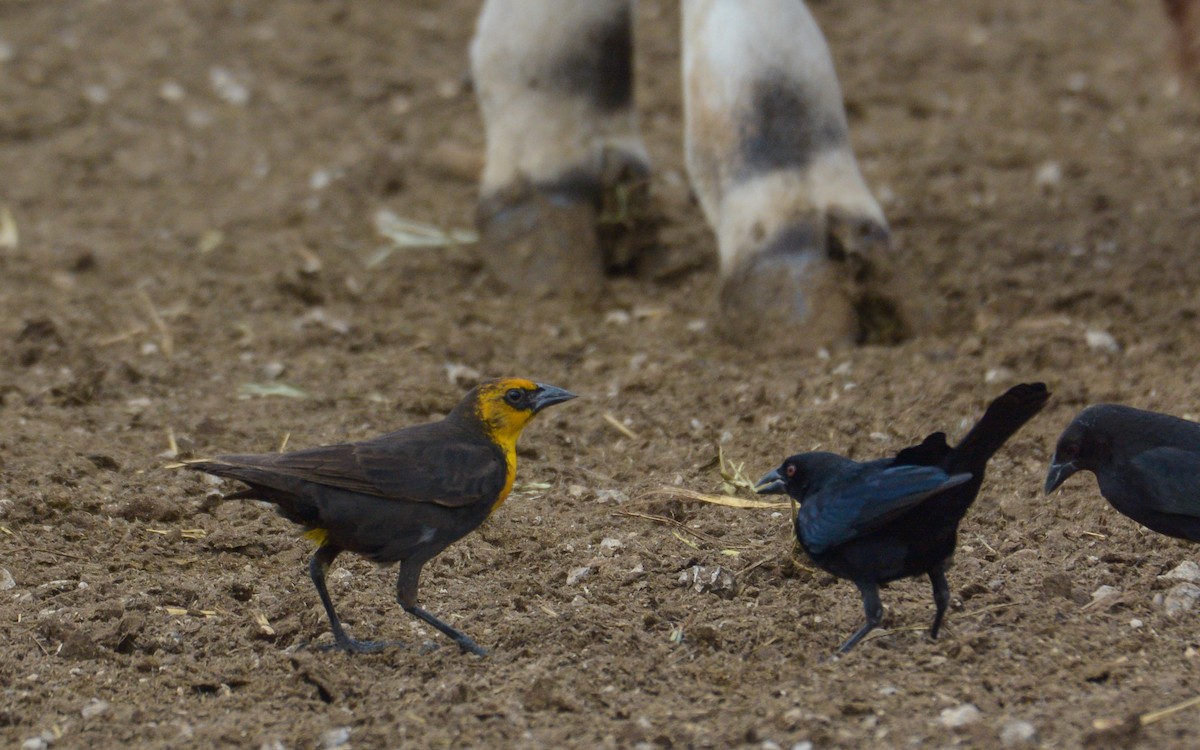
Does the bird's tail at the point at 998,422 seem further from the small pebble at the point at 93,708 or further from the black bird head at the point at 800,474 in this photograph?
the small pebble at the point at 93,708

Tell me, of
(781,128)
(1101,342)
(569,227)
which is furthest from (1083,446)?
(569,227)

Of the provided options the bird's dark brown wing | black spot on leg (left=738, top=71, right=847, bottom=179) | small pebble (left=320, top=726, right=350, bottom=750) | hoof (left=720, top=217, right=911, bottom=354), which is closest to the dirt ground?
small pebble (left=320, top=726, right=350, bottom=750)

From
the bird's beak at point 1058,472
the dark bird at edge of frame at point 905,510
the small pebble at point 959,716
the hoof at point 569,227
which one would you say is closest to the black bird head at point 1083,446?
the bird's beak at point 1058,472

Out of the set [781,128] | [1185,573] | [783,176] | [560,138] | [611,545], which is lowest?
[611,545]

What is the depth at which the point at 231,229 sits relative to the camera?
704cm

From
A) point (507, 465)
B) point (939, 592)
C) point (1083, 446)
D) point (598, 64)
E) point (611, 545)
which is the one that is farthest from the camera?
point (598, 64)

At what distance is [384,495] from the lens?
376 centimetres

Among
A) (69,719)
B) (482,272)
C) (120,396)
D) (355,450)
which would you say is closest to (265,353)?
(120,396)

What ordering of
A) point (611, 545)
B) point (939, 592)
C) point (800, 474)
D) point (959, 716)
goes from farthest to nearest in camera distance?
point (611, 545), point (800, 474), point (939, 592), point (959, 716)

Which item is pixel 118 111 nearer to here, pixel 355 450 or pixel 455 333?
pixel 455 333

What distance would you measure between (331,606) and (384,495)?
31cm

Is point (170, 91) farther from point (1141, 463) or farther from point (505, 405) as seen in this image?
point (1141, 463)

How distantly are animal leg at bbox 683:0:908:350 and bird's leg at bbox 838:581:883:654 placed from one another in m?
1.77

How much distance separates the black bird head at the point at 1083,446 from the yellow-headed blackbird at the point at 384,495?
4.92ft
